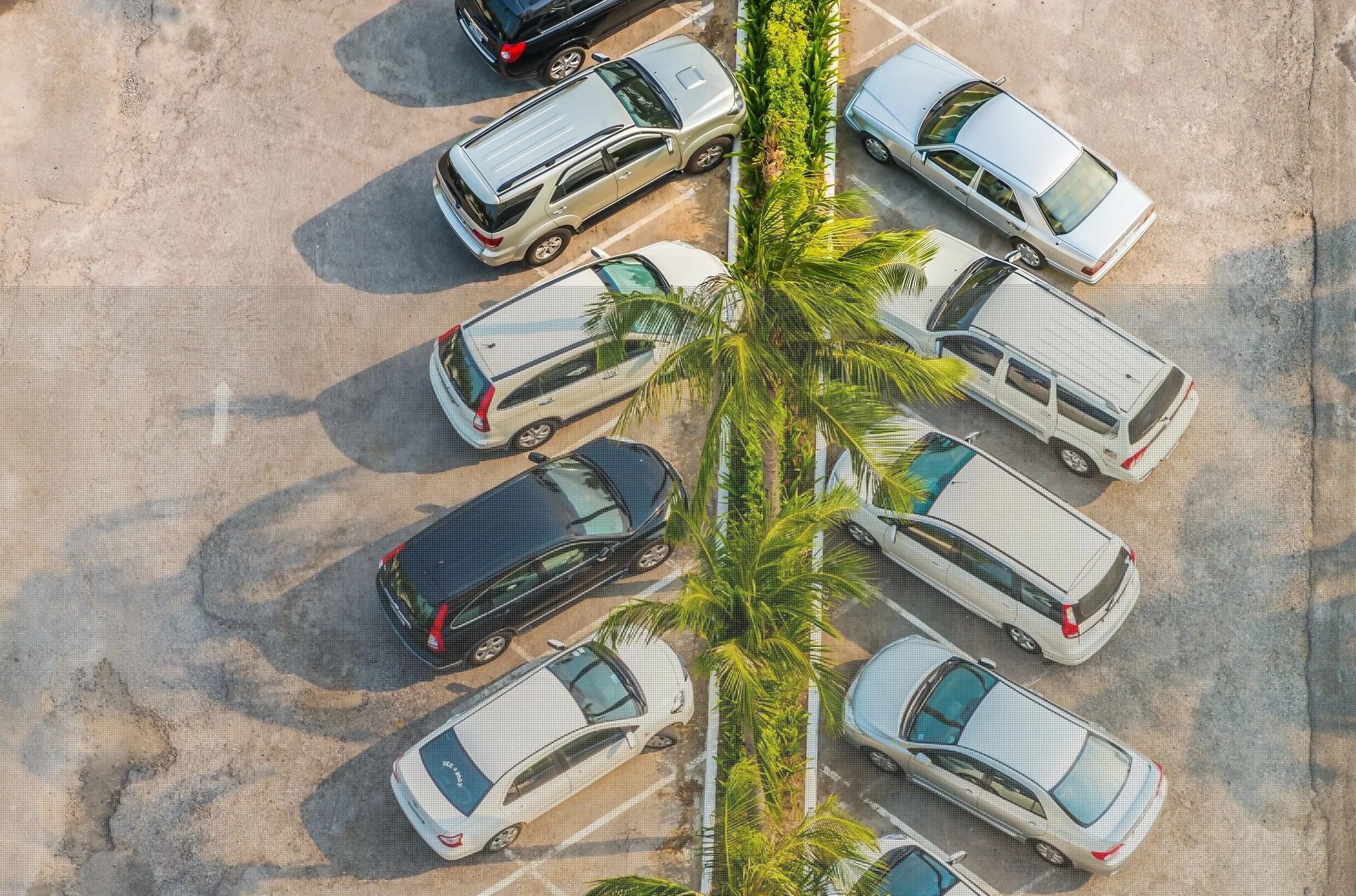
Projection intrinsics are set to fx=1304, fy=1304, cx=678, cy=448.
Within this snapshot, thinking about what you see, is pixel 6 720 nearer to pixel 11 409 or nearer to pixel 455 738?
pixel 11 409

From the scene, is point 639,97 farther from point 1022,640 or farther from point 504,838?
point 504,838

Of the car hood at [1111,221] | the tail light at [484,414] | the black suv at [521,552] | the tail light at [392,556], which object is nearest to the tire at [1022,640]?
the black suv at [521,552]

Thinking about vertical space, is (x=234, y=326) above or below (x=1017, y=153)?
below

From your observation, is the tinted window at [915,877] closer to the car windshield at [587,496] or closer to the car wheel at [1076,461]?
the car windshield at [587,496]

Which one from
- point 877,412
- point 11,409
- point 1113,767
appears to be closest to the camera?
point 877,412

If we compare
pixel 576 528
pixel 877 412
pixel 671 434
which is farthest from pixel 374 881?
pixel 877 412

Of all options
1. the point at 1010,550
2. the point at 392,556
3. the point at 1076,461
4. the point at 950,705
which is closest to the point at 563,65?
the point at 392,556

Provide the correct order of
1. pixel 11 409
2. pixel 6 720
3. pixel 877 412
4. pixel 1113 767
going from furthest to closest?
1. pixel 11 409
2. pixel 6 720
3. pixel 1113 767
4. pixel 877 412
